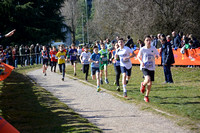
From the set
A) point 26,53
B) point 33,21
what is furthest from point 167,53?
point 33,21

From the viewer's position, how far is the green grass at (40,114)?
6.82 metres

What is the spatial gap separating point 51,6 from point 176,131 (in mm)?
37418

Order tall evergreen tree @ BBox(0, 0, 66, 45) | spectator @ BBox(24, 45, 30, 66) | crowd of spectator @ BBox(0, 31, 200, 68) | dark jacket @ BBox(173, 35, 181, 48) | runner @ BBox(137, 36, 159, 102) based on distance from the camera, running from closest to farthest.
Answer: runner @ BBox(137, 36, 159, 102)
crowd of spectator @ BBox(0, 31, 200, 68)
dark jacket @ BBox(173, 35, 181, 48)
spectator @ BBox(24, 45, 30, 66)
tall evergreen tree @ BBox(0, 0, 66, 45)

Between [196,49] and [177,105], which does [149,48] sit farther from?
[196,49]

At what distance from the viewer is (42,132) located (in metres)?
6.52

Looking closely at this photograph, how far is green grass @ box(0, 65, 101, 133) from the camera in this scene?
6.82 metres

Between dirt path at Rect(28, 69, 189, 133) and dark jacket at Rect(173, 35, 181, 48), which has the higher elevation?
dark jacket at Rect(173, 35, 181, 48)

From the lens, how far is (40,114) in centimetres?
841

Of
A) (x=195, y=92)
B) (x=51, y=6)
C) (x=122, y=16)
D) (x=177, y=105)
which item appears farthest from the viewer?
(x=51, y=6)

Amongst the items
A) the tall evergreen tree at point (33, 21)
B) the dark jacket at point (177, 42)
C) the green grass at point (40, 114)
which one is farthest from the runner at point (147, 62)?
the tall evergreen tree at point (33, 21)

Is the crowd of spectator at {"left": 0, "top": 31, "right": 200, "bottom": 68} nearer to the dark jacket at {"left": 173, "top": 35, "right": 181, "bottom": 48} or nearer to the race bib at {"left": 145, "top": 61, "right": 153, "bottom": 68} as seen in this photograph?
the dark jacket at {"left": 173, "top": 35, "right": 181, "bottom": 48}

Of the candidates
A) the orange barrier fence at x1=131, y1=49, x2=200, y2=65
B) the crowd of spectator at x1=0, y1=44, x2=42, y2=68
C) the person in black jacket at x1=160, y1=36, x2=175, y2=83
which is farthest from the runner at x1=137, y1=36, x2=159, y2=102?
the crowd of spectator at x1=0, y1=44, x2=42, y2=68

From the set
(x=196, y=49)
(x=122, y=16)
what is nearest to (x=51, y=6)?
(x=122, y=16)

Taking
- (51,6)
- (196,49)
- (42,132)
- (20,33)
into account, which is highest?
(51,6)
